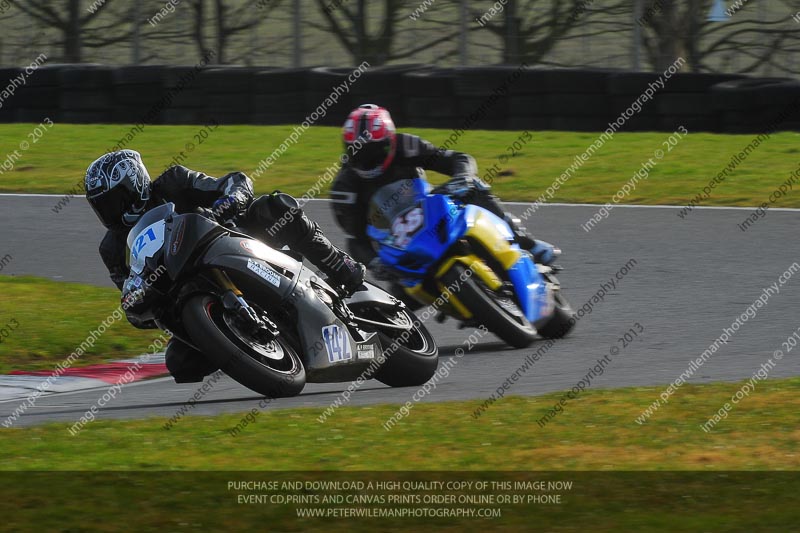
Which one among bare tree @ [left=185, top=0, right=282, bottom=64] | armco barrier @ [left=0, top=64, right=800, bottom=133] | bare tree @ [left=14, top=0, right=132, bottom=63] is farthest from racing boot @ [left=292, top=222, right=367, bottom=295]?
bare tree @ [left=14, top=0, right=132, bottom=63]

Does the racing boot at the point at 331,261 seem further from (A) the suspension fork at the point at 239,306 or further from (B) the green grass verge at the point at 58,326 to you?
(B) the green grass verge at the point at 58,326

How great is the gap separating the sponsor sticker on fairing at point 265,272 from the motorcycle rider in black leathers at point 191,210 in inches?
12.5

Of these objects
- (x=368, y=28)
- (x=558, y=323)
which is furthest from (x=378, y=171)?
(x=368, y=28)

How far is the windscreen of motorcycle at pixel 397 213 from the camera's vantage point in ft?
28.2

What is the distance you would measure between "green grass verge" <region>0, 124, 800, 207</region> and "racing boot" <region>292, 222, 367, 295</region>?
706 cm

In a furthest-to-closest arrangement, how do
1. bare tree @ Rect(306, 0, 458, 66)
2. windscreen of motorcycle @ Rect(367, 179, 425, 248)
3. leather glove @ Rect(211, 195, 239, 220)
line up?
bare tree @ Rect(306, 0, 458, 66)
windscreen of motorcycle @ Rect(367, 179, 425, 248)
leather glove @ Rect(211, 195, 239, 220)

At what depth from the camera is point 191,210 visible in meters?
7.46

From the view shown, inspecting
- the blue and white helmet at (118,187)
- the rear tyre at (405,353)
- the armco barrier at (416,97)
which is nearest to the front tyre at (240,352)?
the rear tyre at (405,353)

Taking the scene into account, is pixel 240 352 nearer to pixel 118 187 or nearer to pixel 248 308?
pixel 248 308

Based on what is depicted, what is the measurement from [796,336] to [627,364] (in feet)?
4.26

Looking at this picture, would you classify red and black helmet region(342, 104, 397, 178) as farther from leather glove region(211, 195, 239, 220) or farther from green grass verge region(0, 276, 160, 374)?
green grass verge region(0, 276, 160, 374)

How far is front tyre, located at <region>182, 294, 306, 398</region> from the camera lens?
6566mm

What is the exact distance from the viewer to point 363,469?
5691 millimetres

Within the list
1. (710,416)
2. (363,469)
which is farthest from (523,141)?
(363,469)
